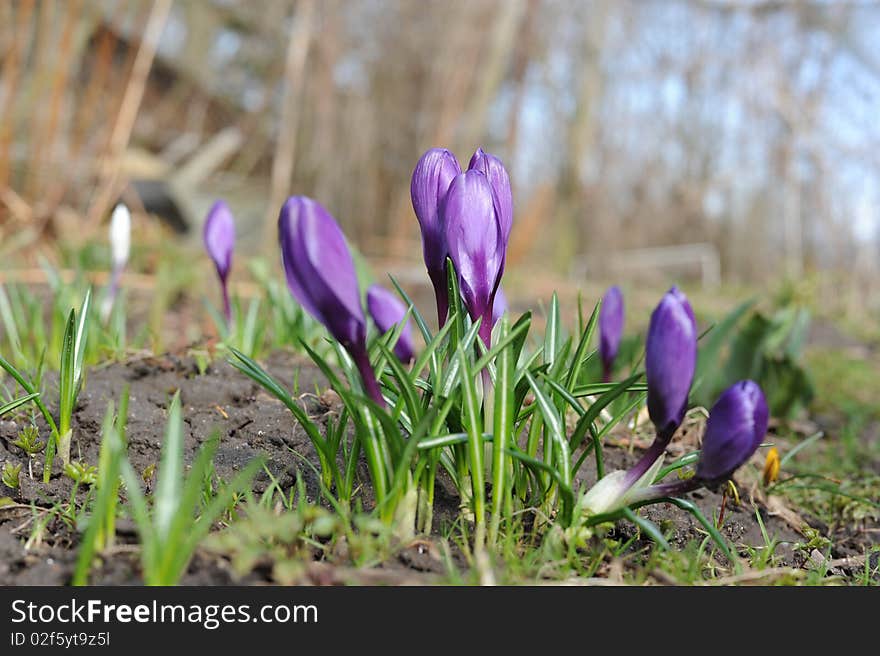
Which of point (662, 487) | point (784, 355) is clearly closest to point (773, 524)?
point (662, 487)

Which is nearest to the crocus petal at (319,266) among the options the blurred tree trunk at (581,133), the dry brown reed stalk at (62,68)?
the dry brown reed stalk at (62,68)

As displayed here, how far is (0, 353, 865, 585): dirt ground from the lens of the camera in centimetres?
96

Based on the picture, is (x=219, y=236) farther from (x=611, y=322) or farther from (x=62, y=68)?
(x=62, y=68)

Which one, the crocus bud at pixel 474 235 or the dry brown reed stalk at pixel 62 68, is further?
the dry brown reed stalk at pixel 62 68

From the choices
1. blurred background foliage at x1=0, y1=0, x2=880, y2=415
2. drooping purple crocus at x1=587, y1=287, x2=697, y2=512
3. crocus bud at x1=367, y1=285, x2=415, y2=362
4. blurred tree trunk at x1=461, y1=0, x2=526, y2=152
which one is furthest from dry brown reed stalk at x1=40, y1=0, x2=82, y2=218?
blurred tree trunk at x1=461, y1=0, x2=526, y2=152

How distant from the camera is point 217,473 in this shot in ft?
4.26

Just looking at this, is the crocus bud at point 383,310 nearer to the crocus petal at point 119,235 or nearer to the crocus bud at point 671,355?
the crocus bud at point 671,355

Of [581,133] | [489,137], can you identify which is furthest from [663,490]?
[581,133]

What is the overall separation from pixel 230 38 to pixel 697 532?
834 cm

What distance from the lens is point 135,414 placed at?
1.54 m

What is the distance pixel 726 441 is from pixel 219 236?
127 cm

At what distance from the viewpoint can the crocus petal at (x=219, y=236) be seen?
6.08 feet

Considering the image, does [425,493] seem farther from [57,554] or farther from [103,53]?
[103,53]

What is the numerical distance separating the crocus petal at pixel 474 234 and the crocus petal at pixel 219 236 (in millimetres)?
881
